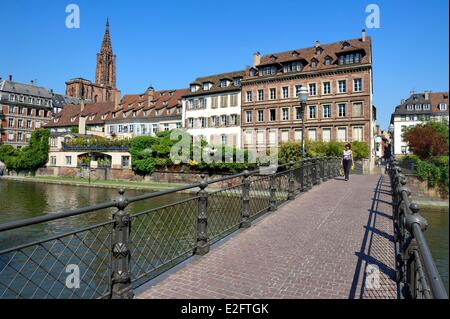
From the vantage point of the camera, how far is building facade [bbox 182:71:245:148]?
48000mm

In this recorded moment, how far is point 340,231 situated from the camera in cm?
796

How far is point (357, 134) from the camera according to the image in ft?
126

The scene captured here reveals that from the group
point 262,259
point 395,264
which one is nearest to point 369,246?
point 395,264

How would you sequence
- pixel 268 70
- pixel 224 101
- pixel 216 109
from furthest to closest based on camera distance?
pixel 216 109
pixel 224 101
pixel 268 70

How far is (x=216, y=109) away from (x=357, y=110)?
1984 centimetres

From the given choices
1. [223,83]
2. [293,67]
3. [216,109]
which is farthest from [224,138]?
[293,67]

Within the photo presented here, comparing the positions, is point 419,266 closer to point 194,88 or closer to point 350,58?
point 350,58

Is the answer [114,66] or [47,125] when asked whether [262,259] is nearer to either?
[47,125]

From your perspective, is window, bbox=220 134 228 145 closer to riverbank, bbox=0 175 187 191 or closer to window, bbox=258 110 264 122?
window, bbox=258 110 264 122

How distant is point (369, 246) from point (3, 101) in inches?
3237

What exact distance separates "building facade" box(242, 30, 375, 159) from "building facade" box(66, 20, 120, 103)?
228 ft

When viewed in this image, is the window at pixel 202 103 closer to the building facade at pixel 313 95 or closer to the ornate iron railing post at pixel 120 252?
the building facade at pixel 313 95

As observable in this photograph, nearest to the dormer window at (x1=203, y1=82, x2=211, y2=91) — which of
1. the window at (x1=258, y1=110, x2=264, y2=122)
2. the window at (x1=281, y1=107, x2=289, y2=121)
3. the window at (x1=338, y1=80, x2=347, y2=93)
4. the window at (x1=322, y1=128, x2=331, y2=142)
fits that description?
the window at (x1=258, y1=110, x2=264, y2=122)

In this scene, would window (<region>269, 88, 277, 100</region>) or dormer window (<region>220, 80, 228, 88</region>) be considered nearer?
window (<region>269, 88, 277, 100</region>)
